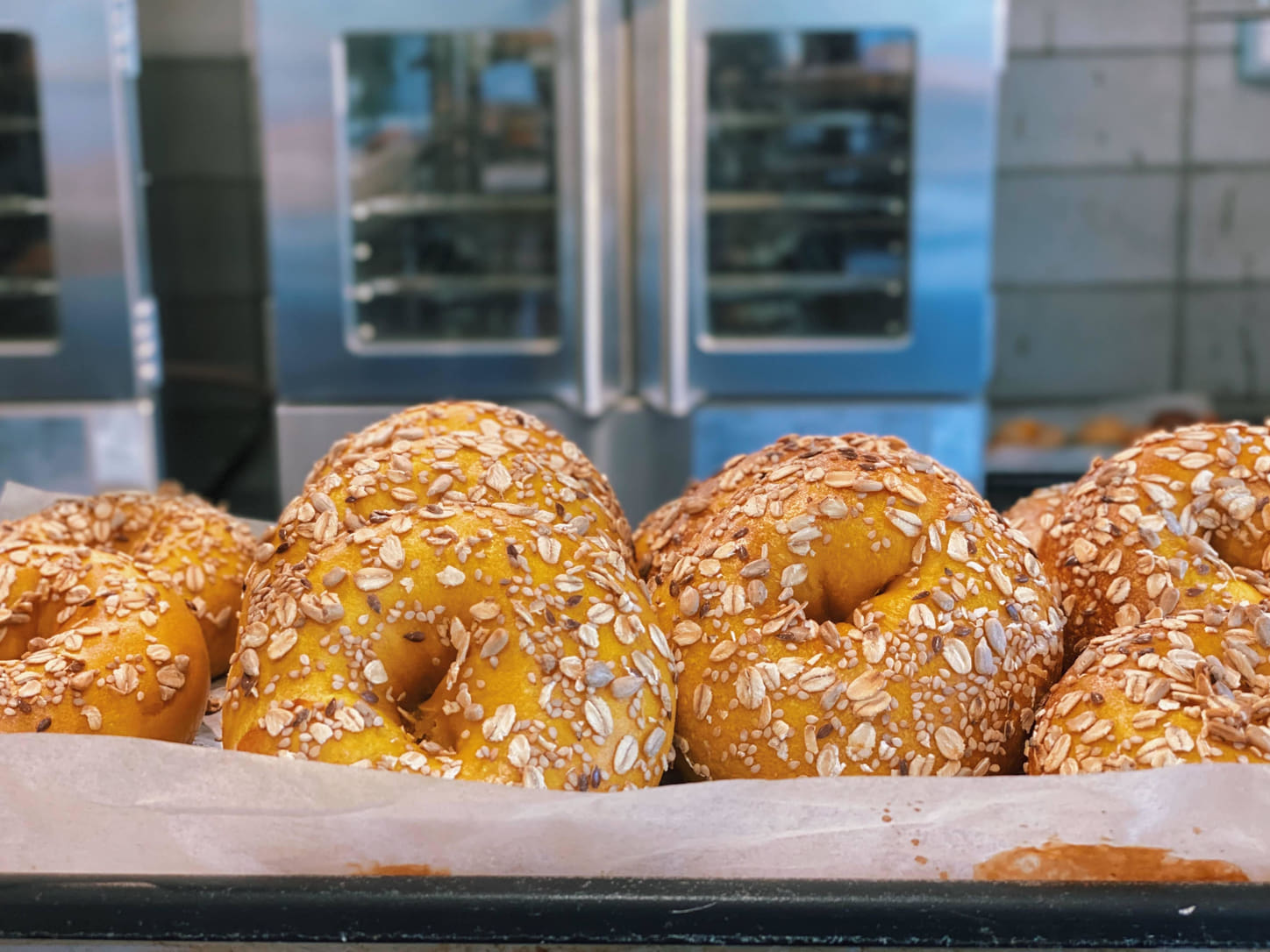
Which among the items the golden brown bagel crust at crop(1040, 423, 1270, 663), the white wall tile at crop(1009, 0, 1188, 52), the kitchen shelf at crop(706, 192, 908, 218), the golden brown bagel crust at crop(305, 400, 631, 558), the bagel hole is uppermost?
the white wall tile at crop(1009, 0, 1188, 52)

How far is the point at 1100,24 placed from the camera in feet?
10.9

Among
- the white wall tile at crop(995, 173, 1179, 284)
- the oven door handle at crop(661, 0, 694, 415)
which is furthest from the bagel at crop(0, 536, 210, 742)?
the white wall tile at crop(995, 173, 1179, 284)

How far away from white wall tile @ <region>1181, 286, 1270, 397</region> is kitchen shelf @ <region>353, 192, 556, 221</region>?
6.23 ft

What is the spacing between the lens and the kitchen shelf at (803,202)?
8.66ft

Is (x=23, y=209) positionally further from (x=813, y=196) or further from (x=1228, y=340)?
(x=1228, y=340)

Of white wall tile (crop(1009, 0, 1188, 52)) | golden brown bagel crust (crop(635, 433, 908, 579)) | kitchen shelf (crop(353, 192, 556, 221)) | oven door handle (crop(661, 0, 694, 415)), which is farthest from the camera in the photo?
white wall tile (crop(1009, 0, 1188, 52))

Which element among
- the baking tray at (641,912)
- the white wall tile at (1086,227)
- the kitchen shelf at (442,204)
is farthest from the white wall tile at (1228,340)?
the baking tray at (641,912)

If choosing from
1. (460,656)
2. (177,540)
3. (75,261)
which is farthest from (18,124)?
(460,656)

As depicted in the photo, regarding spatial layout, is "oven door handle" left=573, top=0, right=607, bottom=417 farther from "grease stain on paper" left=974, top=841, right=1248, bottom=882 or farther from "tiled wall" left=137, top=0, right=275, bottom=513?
"grease stain on paper" left=974, top=841, right=1248, bottom=882

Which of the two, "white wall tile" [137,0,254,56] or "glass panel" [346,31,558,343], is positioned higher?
"white wall tile" [137,0,254,56]

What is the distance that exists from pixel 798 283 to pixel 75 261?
4.80ft

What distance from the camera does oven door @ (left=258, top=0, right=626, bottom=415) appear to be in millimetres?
2486

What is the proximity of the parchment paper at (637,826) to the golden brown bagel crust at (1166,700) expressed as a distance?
4 cm

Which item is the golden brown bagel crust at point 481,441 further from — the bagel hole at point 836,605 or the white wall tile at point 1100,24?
the white wall tile at point 1100,24
